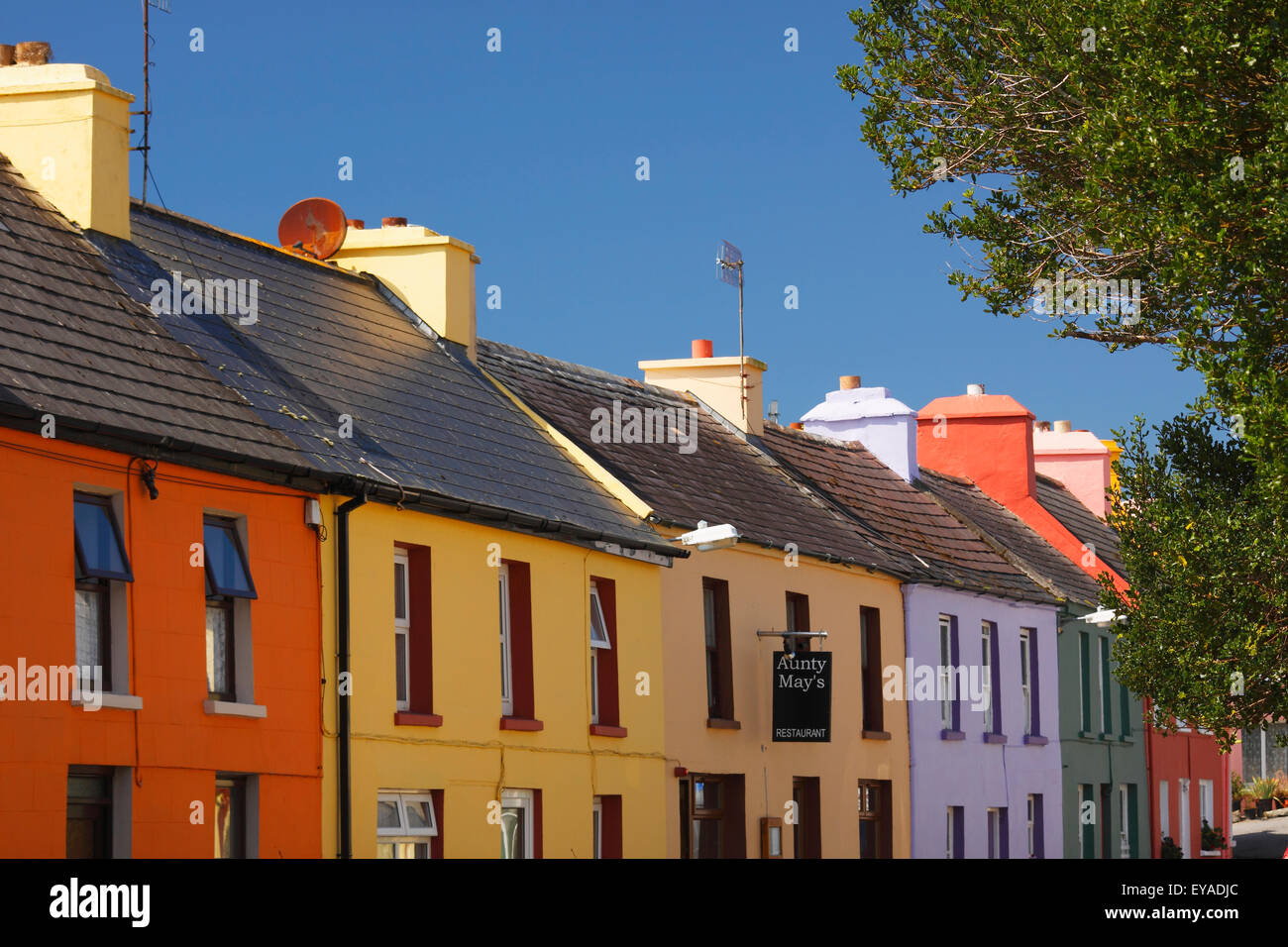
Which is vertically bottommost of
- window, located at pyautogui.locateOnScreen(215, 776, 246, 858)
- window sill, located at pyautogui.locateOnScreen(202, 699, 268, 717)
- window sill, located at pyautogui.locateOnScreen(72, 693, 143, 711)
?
window, located at pyautogui.locateOnScreen(215, 776, 246, 858)

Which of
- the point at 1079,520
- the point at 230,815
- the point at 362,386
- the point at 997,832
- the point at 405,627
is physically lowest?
the point at 997,832

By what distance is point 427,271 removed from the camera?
2406cm

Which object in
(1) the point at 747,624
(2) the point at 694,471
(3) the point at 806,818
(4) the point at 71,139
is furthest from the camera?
(2) the point at 694,471

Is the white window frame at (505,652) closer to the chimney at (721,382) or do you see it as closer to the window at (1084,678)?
the chimney at (721,382)

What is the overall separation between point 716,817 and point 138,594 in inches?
429

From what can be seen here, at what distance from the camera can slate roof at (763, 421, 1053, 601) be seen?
30156 mm

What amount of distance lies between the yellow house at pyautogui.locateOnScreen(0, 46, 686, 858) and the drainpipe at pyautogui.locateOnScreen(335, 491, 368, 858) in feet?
0.06

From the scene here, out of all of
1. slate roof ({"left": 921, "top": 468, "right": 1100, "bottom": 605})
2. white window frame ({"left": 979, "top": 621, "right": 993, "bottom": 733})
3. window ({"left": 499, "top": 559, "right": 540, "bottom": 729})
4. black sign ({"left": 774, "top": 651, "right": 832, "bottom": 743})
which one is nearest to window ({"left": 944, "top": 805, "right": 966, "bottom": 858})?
white window frame ({"left": 979, "top": 621, "right": 993, "bottom": 733})

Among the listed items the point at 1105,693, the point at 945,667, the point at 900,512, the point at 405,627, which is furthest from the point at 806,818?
the point at 1105,693

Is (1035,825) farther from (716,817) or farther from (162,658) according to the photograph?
(162,658)

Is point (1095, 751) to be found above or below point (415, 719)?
below

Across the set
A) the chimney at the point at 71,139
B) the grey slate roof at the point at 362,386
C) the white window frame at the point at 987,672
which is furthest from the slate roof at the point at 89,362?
the white window frame at the point at 987,672

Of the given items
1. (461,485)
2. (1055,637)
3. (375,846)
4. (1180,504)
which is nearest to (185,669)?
(375,846)

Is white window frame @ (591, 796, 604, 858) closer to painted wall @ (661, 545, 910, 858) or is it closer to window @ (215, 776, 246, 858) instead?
painted wall @ (661, 545, 910, 858)
